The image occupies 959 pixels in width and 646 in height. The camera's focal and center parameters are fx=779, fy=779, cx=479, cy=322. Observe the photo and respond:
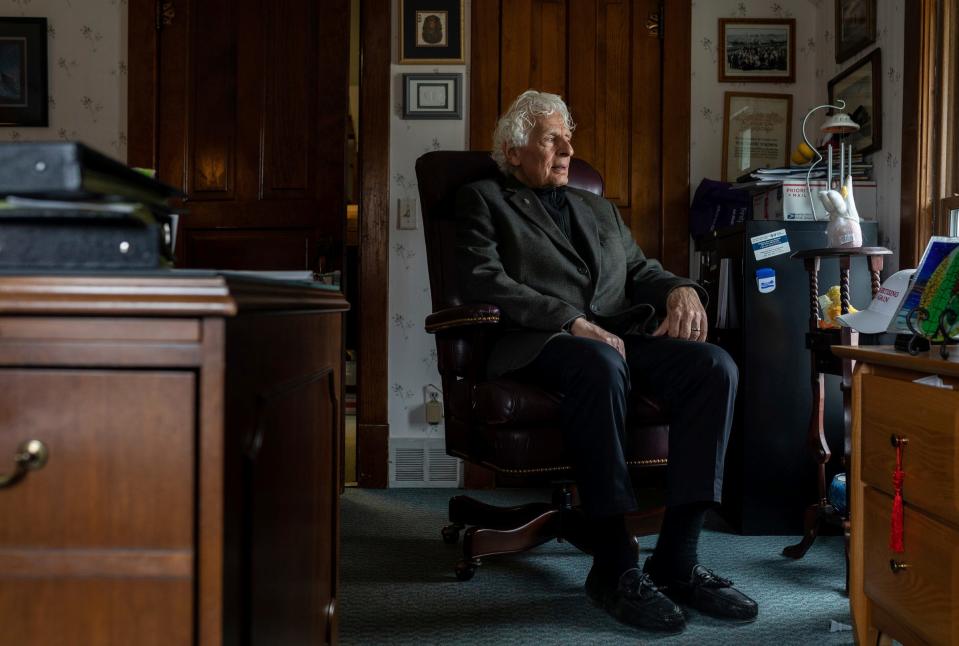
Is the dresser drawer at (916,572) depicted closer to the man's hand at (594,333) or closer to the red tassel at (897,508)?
the red tassel at (897,508)

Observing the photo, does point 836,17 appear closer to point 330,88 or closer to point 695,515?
point 330,88

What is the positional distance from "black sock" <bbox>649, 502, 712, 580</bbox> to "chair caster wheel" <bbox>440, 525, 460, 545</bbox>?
2.20 feet

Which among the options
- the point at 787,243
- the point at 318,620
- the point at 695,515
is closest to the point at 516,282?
the point at 695,515

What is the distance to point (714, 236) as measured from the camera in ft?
8.36

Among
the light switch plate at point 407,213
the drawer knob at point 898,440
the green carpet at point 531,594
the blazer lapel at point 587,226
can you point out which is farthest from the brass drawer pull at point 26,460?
the light switch plate at point 407,213

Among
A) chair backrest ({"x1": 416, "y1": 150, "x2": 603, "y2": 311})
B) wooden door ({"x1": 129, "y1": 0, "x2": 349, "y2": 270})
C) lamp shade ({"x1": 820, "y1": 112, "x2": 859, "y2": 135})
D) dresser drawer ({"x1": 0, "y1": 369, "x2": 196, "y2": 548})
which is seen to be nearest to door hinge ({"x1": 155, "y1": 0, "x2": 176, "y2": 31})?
wooden door ({"x1": 129, "y1": 0, "x2": 349, "y2": 270})

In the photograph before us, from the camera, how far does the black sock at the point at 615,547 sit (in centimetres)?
163

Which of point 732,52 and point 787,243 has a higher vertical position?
point 732,52

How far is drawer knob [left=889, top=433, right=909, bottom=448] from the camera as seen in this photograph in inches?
49.2

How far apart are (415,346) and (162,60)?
58.5 inches

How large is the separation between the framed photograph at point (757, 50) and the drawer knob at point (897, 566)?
221 centimetres

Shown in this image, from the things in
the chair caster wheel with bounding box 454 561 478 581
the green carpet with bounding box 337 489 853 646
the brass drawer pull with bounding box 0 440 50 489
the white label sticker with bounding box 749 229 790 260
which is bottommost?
the green carpet with bounding box 337 489 853 646

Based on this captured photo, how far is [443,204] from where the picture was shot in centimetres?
212

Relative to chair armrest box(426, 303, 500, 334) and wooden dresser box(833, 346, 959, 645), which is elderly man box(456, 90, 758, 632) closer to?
chair armrest box(426, 303, 500, 334)
